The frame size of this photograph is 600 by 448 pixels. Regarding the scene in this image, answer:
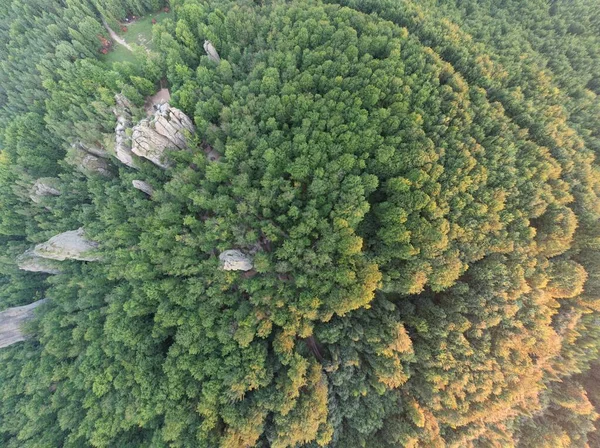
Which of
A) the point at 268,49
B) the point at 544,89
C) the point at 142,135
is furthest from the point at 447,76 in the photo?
the point at 142,135

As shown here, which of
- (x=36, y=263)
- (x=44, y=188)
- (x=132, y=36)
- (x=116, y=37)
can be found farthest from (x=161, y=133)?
(x=116, y=37)

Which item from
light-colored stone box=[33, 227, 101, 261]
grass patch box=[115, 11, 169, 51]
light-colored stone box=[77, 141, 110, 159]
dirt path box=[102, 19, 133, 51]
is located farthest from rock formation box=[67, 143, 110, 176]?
grass patch box=[115, 11, 169, 51]

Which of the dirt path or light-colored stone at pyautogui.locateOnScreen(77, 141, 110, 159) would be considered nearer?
light-colored stone at pyautogui.locateOnScreen(77, 141, 110, 159)

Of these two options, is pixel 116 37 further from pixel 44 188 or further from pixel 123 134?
pixel 44 188

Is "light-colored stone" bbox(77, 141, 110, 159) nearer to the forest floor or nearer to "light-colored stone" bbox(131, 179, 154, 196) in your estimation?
"light-colored stone" bbox(131, 179, 154, 196)

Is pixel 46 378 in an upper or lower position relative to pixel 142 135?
lower

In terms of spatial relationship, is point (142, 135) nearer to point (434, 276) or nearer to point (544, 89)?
point (434, 276)
